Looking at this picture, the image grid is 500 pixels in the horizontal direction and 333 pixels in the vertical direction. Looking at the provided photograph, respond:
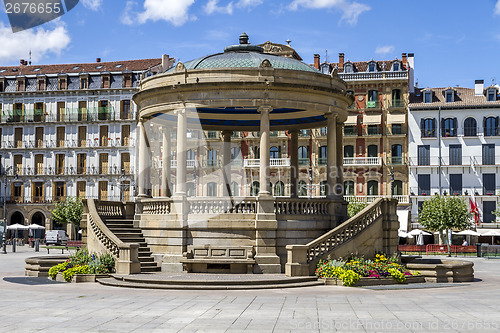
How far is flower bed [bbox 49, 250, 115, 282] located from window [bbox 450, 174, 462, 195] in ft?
195

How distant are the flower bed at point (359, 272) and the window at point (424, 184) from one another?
55.6 metres

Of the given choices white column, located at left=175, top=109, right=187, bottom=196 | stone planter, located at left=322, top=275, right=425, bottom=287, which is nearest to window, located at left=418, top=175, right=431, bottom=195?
white column, located at left=175, top=109, right=187, bottom=196

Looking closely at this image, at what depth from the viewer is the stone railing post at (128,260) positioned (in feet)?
84.9

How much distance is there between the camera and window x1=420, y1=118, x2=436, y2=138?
80438 millimetres

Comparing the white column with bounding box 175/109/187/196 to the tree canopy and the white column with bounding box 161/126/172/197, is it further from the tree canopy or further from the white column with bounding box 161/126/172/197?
the tree canopy

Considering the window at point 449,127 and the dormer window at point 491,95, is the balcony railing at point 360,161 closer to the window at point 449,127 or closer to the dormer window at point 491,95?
the window at point 449,127

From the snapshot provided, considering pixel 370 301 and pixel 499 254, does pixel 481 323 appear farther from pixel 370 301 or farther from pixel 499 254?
pixel 499 254

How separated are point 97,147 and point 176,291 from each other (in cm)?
6995

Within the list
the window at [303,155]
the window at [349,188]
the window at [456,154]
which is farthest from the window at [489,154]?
the window at [303,155]

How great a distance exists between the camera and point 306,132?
82.1 meters

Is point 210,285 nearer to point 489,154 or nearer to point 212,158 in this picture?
point 212,158

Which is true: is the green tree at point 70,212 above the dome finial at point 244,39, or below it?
below

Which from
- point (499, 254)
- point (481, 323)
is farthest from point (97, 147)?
point (481, 323)

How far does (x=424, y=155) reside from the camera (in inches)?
3155
